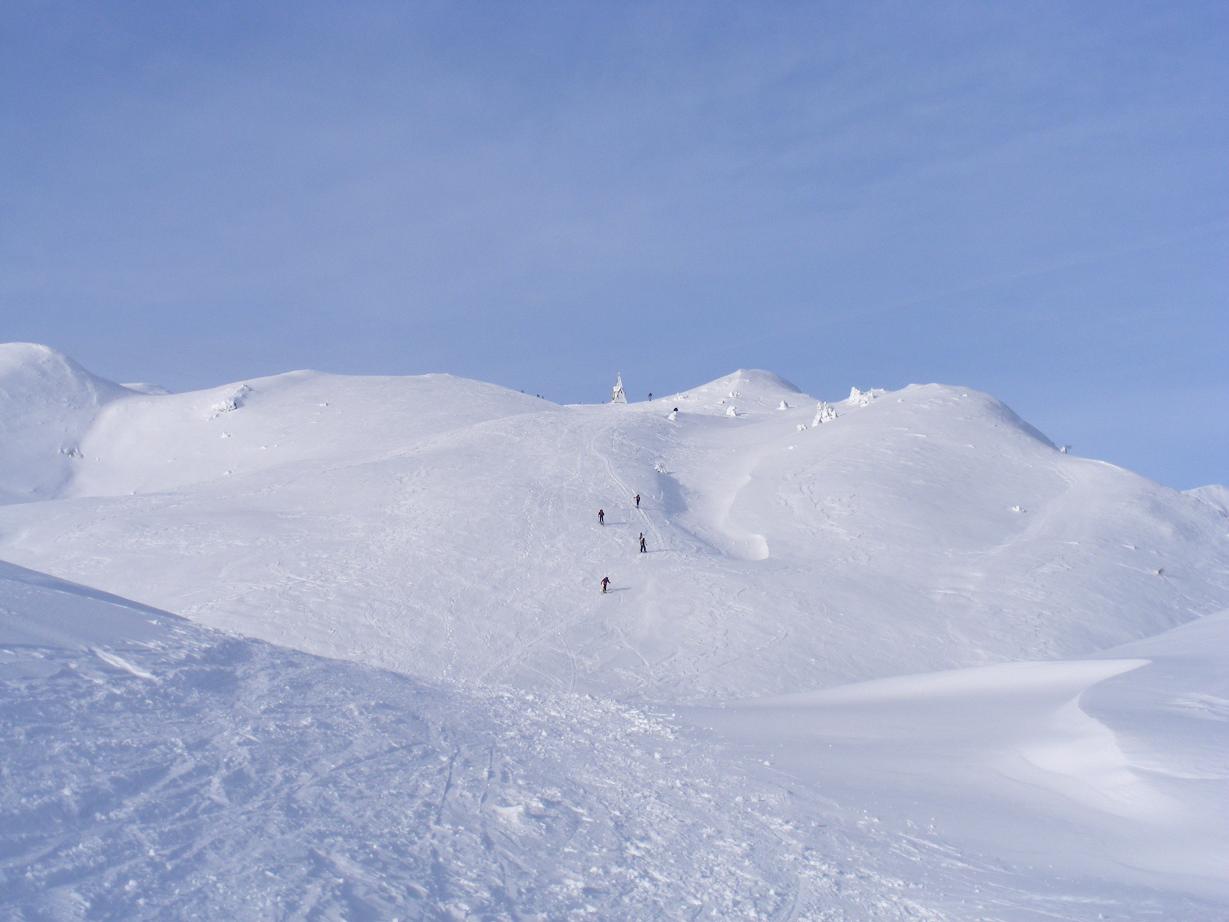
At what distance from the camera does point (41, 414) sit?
271 feet

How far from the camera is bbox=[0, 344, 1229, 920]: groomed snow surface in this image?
9.62m

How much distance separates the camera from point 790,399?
332 feet

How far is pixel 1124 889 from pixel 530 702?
1134 cm

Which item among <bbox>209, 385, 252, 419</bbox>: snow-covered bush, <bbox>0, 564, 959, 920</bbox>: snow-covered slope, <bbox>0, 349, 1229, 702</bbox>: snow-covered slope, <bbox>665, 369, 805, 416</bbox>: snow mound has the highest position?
<bbox>665, 369, 805, 416</bbox>: snow mound

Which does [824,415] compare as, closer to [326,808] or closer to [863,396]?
[863,396]

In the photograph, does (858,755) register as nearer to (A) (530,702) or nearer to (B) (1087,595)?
(A) (530,702)

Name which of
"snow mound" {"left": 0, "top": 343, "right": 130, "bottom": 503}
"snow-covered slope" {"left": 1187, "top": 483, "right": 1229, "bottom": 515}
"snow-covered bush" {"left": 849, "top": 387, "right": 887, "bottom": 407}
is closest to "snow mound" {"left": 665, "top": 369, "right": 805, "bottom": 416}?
"snow-covered bush" {"left": 849, "top": 387, "right": 887, "bottom": 407}

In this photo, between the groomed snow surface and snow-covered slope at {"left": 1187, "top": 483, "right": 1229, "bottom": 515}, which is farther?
snow-covered slope at {"left": 1187, "top": 483, "right": 1229, "bottom": 515}

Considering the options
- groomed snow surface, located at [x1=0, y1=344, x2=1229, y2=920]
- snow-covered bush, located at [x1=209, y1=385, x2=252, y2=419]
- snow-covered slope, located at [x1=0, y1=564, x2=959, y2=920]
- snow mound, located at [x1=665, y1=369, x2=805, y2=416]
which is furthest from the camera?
snow mound, located at [x1=665, y1=369, x2=805, y2=416]

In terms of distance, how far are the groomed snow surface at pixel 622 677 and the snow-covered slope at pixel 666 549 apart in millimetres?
238

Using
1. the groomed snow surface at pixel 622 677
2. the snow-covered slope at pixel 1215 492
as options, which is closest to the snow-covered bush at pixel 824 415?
the groomed snow surface at pixel 622 677

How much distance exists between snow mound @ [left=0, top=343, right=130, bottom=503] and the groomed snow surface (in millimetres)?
2591

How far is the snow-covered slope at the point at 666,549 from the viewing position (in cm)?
3206

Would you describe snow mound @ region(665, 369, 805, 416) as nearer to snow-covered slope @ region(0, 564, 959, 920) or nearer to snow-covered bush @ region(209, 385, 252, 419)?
snow-covered bush @ region(209, 385, 252, 419)
